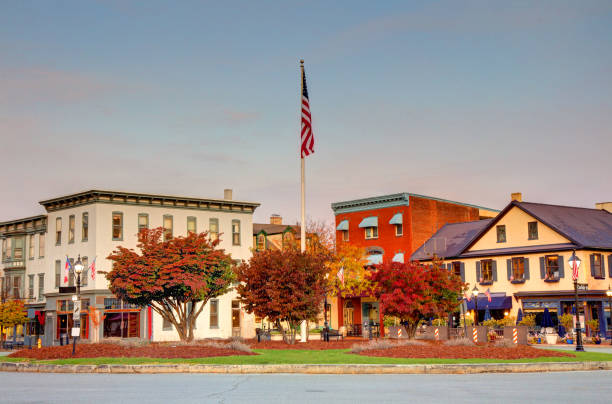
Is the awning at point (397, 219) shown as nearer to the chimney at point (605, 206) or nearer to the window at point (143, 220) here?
the chimney at point (605, 206)

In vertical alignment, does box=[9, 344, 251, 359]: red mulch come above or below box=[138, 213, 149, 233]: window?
below

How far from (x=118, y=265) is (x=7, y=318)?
23926mm

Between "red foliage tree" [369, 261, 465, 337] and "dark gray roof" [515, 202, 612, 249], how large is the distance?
16405 millimetres

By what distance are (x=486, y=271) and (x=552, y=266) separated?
611 centimetres

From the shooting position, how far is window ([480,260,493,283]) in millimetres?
62594

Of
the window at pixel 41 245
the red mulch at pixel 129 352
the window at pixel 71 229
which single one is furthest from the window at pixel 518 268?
the window at pixel 41 245

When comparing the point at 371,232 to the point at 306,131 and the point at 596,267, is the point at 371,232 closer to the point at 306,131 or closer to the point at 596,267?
the point at 596,267

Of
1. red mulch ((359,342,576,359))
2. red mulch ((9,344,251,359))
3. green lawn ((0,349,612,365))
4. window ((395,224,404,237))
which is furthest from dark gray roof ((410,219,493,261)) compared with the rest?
red mulch ((9,344,251,359))

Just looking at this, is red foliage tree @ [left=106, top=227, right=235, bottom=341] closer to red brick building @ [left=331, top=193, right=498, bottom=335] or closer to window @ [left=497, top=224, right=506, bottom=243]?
window @ [left=497, top=224, right=506, bottom=243]

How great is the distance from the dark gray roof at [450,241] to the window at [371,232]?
5298mm

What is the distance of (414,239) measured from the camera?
71.8 m

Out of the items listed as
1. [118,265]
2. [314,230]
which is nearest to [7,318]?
[118,265]

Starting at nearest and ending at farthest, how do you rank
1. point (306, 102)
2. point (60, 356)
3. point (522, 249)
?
point (60, 356) < point (306, 102) < point (522, 249)

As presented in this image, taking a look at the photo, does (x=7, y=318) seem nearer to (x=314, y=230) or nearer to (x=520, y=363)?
(x=314, y=230)
